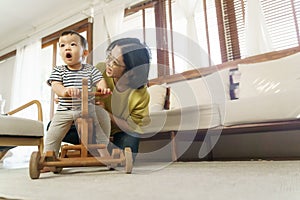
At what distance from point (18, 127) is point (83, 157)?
95 centimetres

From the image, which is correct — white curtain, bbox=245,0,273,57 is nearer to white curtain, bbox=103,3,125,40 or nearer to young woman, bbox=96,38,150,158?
young woman, bbox=96,38,150,158

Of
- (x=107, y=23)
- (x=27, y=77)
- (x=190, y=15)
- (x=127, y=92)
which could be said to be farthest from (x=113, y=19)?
(x=127, y=92)

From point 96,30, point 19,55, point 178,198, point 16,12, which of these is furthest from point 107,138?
point 19,55

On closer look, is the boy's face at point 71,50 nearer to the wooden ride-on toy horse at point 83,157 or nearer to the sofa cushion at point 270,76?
the wooden ride-on toy horse at point 83,157

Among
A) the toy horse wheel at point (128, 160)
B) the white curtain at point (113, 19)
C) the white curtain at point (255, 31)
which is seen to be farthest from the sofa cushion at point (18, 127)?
the white curtain at point (255, 31)

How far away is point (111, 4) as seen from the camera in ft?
10.1

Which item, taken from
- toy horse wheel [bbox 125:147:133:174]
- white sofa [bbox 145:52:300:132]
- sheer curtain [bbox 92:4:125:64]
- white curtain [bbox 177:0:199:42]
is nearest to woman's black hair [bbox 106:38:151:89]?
toy horse wheel [bbox 125:147:133:174]

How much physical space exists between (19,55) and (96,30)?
149cm

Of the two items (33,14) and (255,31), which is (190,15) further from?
(33,14)

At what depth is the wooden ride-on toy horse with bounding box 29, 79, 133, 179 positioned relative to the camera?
0.97m

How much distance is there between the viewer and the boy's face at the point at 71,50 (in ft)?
4.22

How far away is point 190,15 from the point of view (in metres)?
2.54

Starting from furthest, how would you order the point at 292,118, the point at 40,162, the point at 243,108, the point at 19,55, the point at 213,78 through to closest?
1. the point at 19,55
2. the point at 213,78
3. the point at 243,108
4. the point at 292,118
5. the point at 40,162

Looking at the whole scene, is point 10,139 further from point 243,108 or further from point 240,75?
point 240,75
